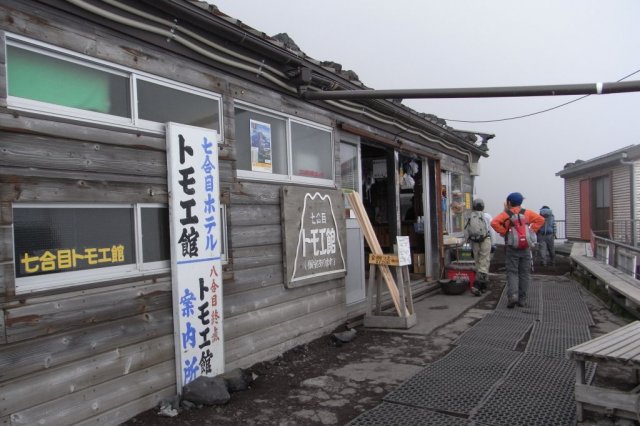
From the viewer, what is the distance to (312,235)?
5.97 meters

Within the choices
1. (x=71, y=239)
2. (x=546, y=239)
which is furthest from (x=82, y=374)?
(x=546, y=239)

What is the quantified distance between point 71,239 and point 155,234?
2.41 feet

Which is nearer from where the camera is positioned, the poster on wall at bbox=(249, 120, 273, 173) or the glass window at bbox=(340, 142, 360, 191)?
the poster on wall at bbox=(249, 120, 273, 173)

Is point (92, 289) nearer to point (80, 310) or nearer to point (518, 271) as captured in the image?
point (80, 310)

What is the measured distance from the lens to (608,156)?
15953 mm

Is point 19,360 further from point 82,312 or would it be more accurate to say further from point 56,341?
point 82,312

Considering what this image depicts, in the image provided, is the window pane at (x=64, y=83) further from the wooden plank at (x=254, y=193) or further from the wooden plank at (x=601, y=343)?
the wooden plank at (x=601, y=343)

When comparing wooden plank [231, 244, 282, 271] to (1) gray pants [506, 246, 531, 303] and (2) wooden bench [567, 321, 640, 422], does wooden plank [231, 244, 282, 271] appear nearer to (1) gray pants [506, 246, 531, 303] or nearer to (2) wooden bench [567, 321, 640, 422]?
(2) wooden bench [567, 321, 640, 422]

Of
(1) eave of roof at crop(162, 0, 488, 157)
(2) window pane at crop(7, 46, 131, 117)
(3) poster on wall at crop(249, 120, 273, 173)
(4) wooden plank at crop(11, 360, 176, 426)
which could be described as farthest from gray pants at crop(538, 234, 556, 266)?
(2) window pane at crop(7, 46, 131, 117)

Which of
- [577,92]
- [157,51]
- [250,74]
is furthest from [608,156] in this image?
[157,51]

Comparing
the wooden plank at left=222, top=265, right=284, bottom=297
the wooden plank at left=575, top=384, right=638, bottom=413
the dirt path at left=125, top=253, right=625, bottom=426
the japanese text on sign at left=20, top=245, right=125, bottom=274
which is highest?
the japanese text on sign at left=20, top=245, right=125, bottom=274

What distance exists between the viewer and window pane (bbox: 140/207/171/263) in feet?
12.8

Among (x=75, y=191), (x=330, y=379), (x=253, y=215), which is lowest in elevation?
(x=330, y=379)

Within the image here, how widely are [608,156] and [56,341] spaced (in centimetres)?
1734
